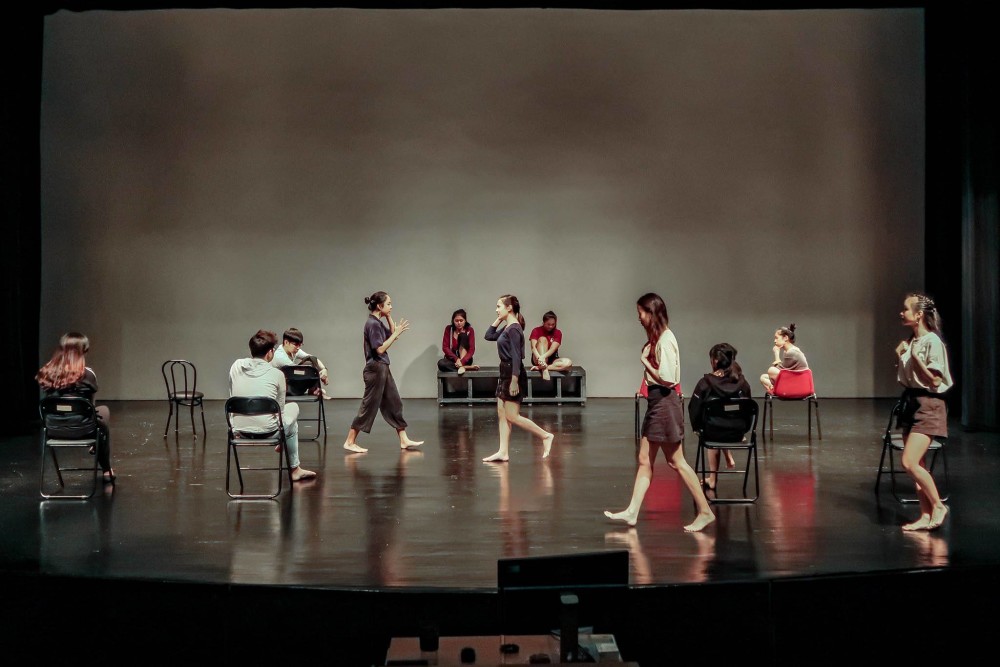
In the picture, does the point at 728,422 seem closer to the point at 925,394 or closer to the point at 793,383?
the point at 925,394

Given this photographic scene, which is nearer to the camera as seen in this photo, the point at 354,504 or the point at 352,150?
the point at 354,504

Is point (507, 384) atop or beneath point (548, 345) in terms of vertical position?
beneath

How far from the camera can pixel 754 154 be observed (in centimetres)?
1232

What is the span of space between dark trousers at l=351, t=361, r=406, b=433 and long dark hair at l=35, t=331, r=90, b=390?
88.8 inches

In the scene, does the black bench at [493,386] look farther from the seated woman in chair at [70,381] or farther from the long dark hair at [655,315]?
the long dark hair at [655,315]

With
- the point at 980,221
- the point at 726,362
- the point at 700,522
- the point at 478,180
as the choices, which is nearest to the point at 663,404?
the point at 700,522

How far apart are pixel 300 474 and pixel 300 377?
64.9 inches

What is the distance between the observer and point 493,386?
12.1m

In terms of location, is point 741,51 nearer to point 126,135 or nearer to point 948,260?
point 948,260

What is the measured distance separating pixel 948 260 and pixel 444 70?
6531 millimetres

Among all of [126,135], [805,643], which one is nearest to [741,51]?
[126,135]

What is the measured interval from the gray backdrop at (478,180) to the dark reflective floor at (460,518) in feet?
12.5

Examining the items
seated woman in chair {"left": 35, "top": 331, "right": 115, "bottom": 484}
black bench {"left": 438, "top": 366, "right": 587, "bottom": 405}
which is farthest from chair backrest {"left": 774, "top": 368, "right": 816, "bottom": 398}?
seated woman in chair {"left": 35, "top": 331, "right": 115, "bottom": 484}

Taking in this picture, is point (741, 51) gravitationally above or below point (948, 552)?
above
